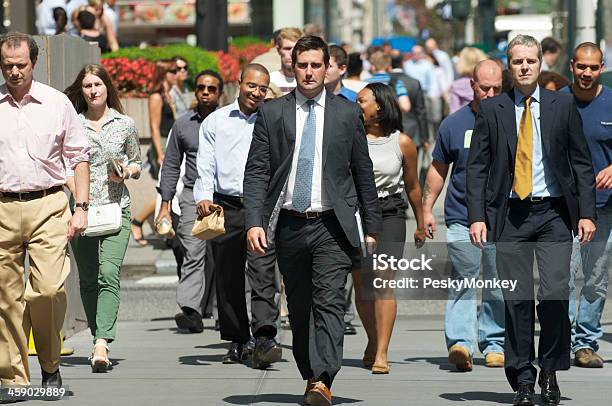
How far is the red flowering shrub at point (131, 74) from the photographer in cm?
1716

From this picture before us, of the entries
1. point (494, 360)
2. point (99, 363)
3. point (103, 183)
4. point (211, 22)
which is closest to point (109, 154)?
point (103, 183)

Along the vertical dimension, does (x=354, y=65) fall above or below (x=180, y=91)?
above

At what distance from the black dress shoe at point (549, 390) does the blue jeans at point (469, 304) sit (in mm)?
1436

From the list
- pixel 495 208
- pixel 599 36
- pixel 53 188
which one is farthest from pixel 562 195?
pixel 599 36

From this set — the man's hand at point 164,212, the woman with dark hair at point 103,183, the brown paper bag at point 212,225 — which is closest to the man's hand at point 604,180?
the brown paper bag at point 212,225

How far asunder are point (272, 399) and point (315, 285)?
751 mm

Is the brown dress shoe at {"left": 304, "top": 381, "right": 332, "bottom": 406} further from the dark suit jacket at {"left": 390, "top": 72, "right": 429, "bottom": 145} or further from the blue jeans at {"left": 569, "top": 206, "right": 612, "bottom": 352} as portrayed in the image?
the dark suit jacket at {"left": 390, "top": 72, "right": 429, "bottom": 145}

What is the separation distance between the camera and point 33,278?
820 centimetres

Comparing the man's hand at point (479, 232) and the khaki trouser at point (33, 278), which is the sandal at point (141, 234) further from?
the man's hand at point (479, 232)

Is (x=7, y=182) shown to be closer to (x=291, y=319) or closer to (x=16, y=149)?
(x=16, y=149)

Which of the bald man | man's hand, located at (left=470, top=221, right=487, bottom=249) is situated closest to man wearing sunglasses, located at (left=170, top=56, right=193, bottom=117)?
the bald man

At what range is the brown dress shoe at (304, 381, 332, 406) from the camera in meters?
7.87

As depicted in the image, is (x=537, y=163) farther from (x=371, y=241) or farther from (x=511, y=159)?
(x=371, y=241)

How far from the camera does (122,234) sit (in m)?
9.63
